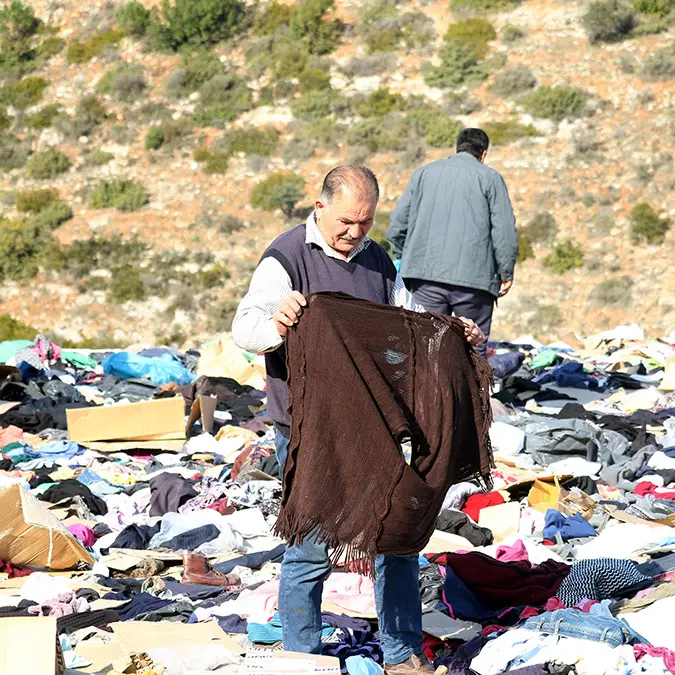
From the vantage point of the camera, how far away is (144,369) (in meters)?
11.7

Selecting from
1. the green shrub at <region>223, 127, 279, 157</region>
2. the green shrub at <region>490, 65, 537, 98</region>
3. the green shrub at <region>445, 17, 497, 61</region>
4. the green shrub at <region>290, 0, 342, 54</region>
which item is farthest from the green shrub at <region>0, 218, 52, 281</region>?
the green shrub at <region>445, 17, 497, 61</region>

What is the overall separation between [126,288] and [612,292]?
11351mm

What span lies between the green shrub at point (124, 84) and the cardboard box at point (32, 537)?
2943 centimetres

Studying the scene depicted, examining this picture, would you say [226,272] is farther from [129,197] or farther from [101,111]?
[101,111]

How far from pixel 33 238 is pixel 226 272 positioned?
550cm

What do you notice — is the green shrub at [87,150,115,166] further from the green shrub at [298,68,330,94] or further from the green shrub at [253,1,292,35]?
the green shrub at [253,1,292,35]

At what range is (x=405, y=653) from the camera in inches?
155

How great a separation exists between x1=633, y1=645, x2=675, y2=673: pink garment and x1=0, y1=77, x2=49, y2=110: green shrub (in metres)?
32.8

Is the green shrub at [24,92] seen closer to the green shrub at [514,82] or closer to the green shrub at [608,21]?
the green shrub at [514,82]

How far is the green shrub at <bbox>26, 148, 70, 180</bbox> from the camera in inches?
1240

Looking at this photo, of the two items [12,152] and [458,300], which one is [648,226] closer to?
[12,152]

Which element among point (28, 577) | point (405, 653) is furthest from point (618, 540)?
point (28, 577)

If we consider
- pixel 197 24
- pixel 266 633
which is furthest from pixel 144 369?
pixel 197 24

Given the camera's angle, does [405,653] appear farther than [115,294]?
No
